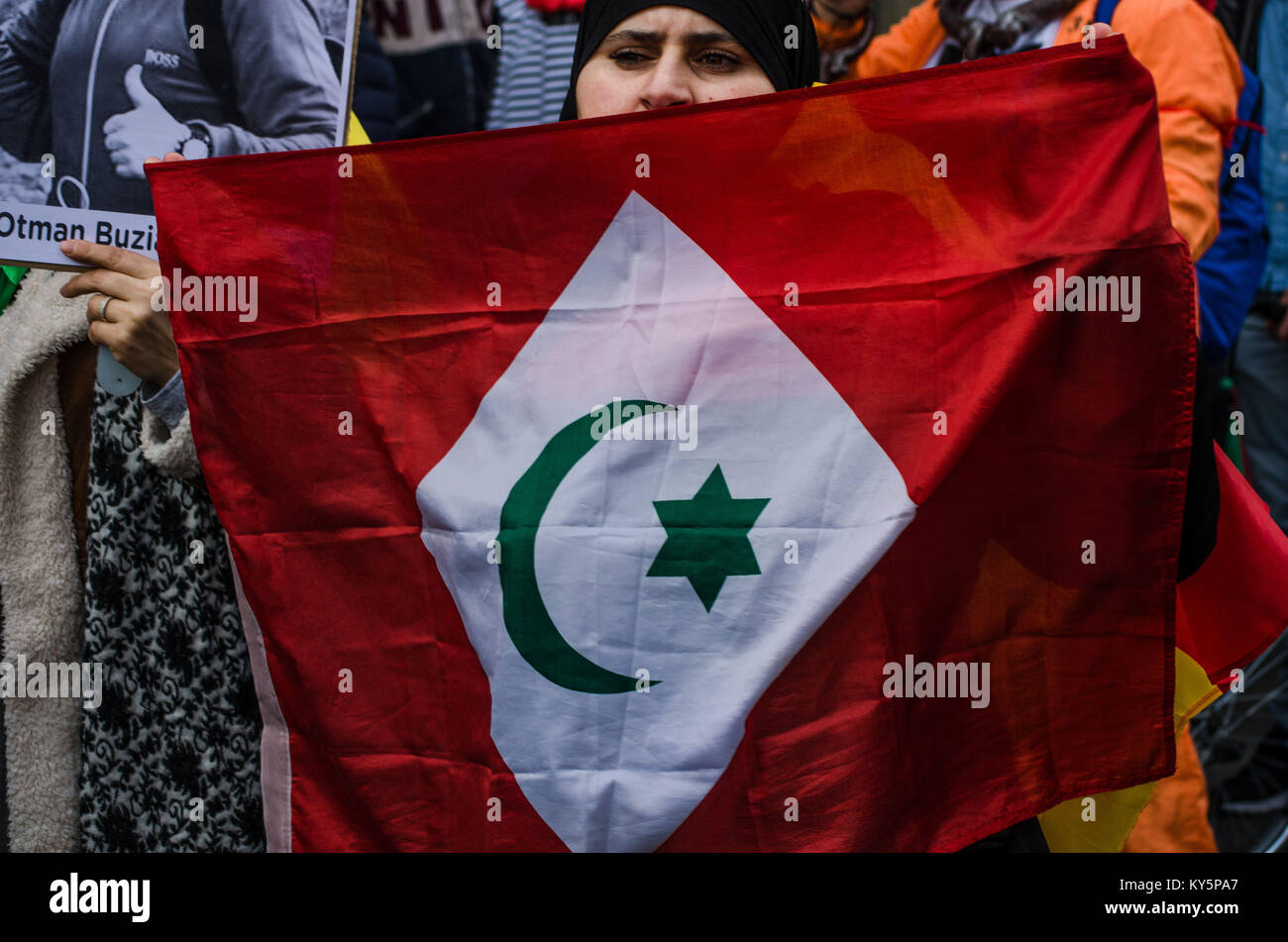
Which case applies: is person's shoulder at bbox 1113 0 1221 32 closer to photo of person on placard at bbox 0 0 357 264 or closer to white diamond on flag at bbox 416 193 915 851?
white diamond on flag at bbox 416 193 915 851

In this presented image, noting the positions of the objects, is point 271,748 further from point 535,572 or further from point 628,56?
point 628,56

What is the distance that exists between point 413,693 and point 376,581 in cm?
20

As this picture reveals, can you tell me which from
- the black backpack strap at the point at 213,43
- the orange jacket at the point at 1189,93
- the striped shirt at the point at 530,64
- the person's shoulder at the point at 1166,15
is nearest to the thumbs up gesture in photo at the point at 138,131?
the black backpack strap at the point at 213,43

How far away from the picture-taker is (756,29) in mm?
2092

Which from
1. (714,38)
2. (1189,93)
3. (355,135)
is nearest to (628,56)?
(714,38)

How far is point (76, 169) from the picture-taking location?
1958mm

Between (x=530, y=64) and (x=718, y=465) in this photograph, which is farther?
(x=530, y=64)

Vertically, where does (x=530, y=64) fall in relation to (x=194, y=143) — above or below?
above

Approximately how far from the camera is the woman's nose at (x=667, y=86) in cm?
204

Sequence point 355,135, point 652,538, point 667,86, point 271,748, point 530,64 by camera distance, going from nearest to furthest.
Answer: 1. point 652,538
2. point 271,748
3. point 667,86
4. point 355,135
5. point 530,64

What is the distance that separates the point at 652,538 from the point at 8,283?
139 centimetres

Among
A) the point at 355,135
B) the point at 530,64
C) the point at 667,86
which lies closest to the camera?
the point at 667,86
